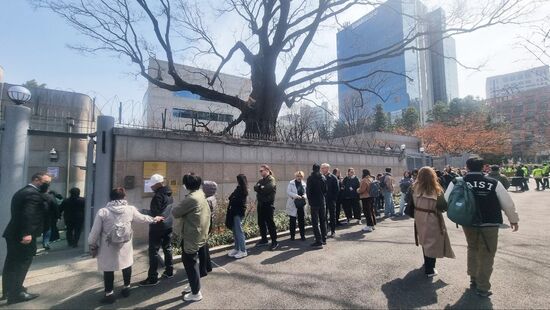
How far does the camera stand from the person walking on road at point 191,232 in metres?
3.90

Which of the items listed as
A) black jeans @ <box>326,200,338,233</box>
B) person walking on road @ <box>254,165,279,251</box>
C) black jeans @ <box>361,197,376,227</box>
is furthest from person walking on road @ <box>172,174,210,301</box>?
black jeans @ <box>361,197,376,227</box>

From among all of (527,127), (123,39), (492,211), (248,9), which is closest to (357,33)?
(248,9)

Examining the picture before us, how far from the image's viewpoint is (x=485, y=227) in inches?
151

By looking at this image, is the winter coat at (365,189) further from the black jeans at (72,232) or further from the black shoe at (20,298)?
the black jeans at (72,232)

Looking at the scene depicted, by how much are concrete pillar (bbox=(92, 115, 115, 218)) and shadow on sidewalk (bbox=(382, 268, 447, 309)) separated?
241 inches

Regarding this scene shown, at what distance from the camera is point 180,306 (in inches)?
147

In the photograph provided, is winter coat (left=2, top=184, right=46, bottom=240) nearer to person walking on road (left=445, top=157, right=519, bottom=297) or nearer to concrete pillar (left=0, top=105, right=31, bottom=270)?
concrete pillar (left=0, top=105, right=31, bottom=270)

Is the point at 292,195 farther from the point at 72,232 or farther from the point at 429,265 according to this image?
the point at 72,232

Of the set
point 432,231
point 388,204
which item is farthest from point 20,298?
point 388,204

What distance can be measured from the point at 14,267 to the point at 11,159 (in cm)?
235

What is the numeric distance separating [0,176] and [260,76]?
34.9 ft

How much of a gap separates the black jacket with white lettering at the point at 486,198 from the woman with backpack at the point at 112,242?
5252 mm

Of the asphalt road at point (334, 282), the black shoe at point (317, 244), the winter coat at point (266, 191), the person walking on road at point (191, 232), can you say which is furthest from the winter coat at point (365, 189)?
the person walking on road at point (191, 232)

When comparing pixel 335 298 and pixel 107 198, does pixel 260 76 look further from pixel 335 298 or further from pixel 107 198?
pixel 335 298
